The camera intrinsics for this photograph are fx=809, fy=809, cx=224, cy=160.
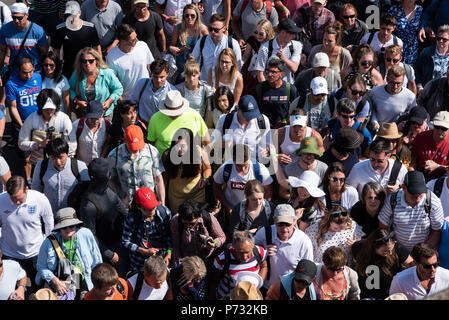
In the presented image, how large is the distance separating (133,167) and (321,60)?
2.94m

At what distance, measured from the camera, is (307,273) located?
710 cm

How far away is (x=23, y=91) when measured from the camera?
10164 millimetres

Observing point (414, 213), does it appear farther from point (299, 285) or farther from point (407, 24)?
point (407, 24)

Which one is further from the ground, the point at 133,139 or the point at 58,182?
the point at 133,139

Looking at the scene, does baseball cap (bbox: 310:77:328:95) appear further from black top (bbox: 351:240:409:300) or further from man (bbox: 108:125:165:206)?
black top (bbox: 351:240:409:300)

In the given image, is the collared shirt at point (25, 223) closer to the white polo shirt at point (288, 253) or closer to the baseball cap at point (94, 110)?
the baseball cap at point (94, 110)

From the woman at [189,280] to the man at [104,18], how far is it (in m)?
4.74

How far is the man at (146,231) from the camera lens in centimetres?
812

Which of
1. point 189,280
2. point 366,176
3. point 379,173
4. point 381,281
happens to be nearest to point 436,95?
point 379,173

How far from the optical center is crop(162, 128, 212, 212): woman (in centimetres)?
894

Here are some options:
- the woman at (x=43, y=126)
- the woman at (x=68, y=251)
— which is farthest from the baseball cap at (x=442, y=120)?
the woman at (x=43, y=126)

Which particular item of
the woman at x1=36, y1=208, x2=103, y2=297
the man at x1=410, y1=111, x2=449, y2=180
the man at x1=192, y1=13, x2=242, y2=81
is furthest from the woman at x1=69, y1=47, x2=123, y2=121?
the man at x1=410, y1=111, x2=449, y2=180

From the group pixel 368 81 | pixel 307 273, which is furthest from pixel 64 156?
pixel 368 81

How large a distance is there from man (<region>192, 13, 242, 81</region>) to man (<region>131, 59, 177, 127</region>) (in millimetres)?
820
